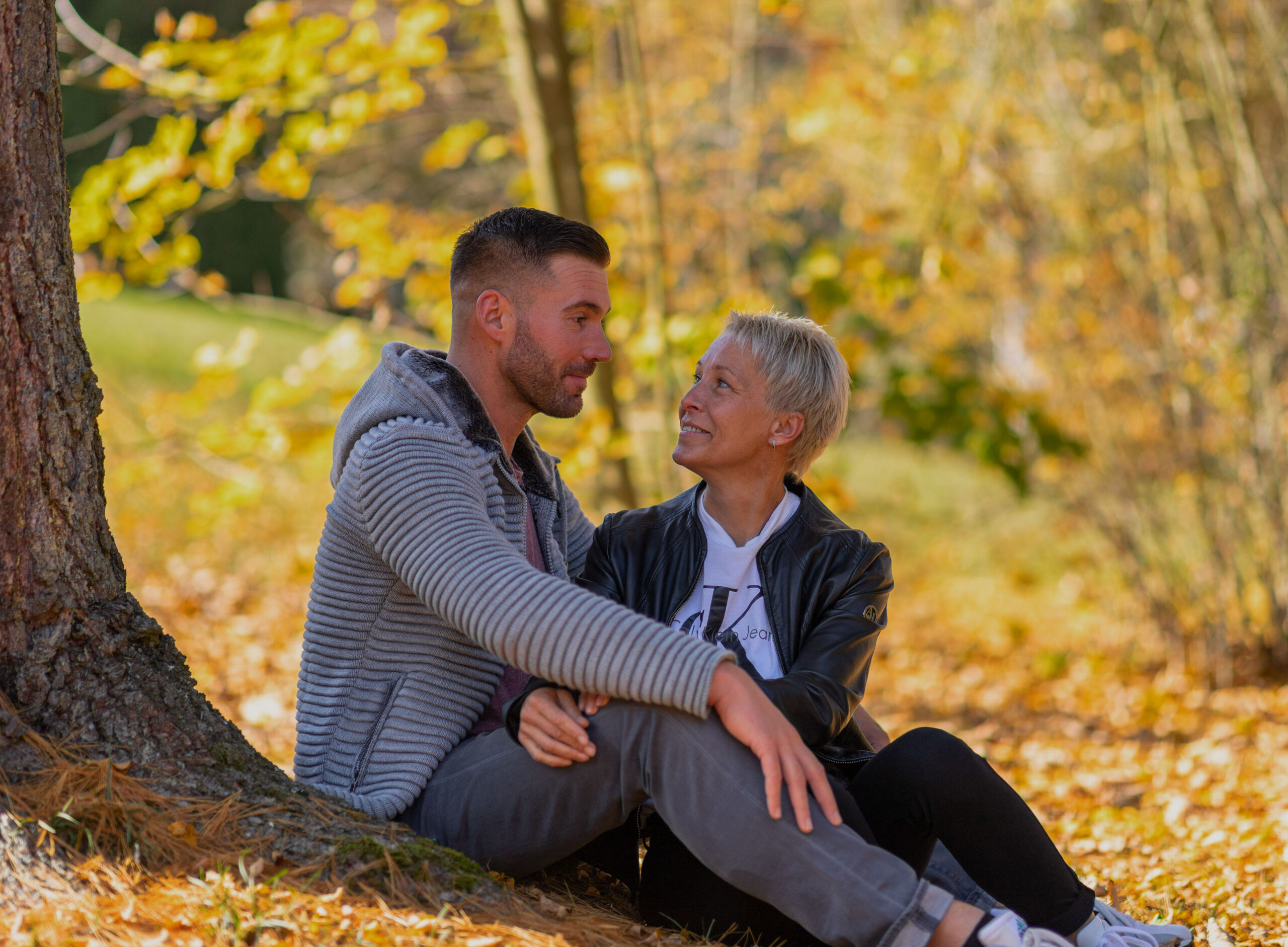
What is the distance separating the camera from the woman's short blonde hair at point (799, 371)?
2721mm

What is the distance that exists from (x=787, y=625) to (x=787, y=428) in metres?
0.50

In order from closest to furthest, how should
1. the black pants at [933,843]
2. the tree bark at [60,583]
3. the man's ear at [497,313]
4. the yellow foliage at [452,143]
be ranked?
1. the tree bark at [60,583]
2. the black pants at [933,843]
3. the man's ear at [497,313]
4. the yellow foliage at [452,143]

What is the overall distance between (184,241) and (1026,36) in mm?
4880

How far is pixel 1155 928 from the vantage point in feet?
7.68

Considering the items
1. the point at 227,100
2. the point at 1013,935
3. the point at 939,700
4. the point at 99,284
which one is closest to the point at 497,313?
the point at 1013,935

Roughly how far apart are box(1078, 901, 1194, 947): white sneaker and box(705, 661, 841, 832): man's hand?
0.75 m

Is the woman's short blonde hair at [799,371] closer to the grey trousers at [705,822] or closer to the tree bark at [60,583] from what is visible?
the grey trousers at [705,822]

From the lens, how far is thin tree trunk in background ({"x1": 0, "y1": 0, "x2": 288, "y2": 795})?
2.07 meters

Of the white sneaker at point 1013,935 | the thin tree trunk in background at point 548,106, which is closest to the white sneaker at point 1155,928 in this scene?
the white sneaker at point 1013,935

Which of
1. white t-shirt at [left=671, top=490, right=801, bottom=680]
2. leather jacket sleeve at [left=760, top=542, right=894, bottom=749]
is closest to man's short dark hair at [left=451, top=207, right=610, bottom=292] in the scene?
white t-shirt at [left=671, top=490, right=801, bottom=680]

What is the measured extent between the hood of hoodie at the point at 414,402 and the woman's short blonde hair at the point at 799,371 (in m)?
0.66

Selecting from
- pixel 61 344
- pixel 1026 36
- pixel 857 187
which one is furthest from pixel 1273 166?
pixel 61 344

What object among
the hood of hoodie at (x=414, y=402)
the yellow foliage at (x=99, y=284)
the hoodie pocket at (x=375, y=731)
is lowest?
the hoodie pocket at (x=375, y=731)

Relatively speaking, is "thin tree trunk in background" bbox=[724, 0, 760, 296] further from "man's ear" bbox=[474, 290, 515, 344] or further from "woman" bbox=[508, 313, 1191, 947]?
"man's ear" bbox=[474, 290, 515, 344]
